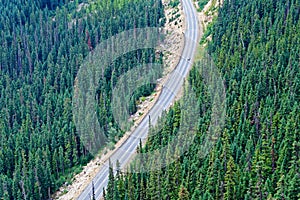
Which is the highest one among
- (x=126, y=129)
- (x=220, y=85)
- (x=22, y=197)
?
(x=220, y=85)

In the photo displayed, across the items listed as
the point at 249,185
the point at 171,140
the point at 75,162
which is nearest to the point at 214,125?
the point at 171,140

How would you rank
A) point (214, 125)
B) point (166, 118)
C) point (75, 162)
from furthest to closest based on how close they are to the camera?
1. point (75, 162)
2. point (166, 118)
3. point (214, 125)

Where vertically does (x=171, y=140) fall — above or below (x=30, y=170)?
above

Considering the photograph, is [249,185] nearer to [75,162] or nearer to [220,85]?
[220,85]

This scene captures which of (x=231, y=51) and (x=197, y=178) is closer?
(x=197, y=178)

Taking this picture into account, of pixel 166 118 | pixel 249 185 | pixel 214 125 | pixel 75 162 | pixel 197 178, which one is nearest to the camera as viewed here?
pixel 249 185

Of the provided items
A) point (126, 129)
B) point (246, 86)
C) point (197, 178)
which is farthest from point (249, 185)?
point (126, 129)
